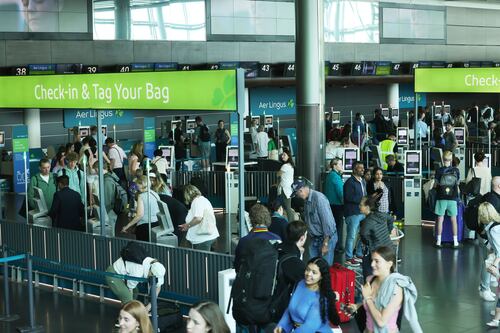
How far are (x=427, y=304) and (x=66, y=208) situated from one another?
492cm

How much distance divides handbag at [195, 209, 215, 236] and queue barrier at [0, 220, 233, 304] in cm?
49

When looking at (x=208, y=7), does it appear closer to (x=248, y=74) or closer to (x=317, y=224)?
(x=248, y=74)

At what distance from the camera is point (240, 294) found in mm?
7633

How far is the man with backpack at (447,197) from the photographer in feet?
46.7

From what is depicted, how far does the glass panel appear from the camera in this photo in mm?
35219

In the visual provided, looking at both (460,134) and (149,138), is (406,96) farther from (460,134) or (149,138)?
(149,138)

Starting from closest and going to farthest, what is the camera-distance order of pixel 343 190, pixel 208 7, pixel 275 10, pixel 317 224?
pixel 317 224 < pixel 343 190 < pixel 208 7 < pixel 275 10

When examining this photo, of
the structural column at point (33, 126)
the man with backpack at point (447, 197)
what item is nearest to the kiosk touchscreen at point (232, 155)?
the man with backpack at point (447, 197)

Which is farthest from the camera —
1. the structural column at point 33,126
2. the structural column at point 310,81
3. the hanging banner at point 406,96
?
the hanging banner at point 406,96

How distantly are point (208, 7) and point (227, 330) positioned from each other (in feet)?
85.9

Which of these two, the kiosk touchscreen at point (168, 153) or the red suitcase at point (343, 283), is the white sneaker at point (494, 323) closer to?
the red suitcase at point (343, 283)

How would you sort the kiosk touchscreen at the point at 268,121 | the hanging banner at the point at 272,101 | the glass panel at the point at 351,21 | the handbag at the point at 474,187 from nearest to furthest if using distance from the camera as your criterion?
the handbag at the point at 474,187
the kiosk touchscreen at the point at 268,121
the hanging banner at the point at 272,101
the glass panel at the point at 351,21

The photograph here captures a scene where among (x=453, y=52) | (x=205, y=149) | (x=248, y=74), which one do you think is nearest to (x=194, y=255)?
(x=205, y=149)

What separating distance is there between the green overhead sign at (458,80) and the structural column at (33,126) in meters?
13.2
